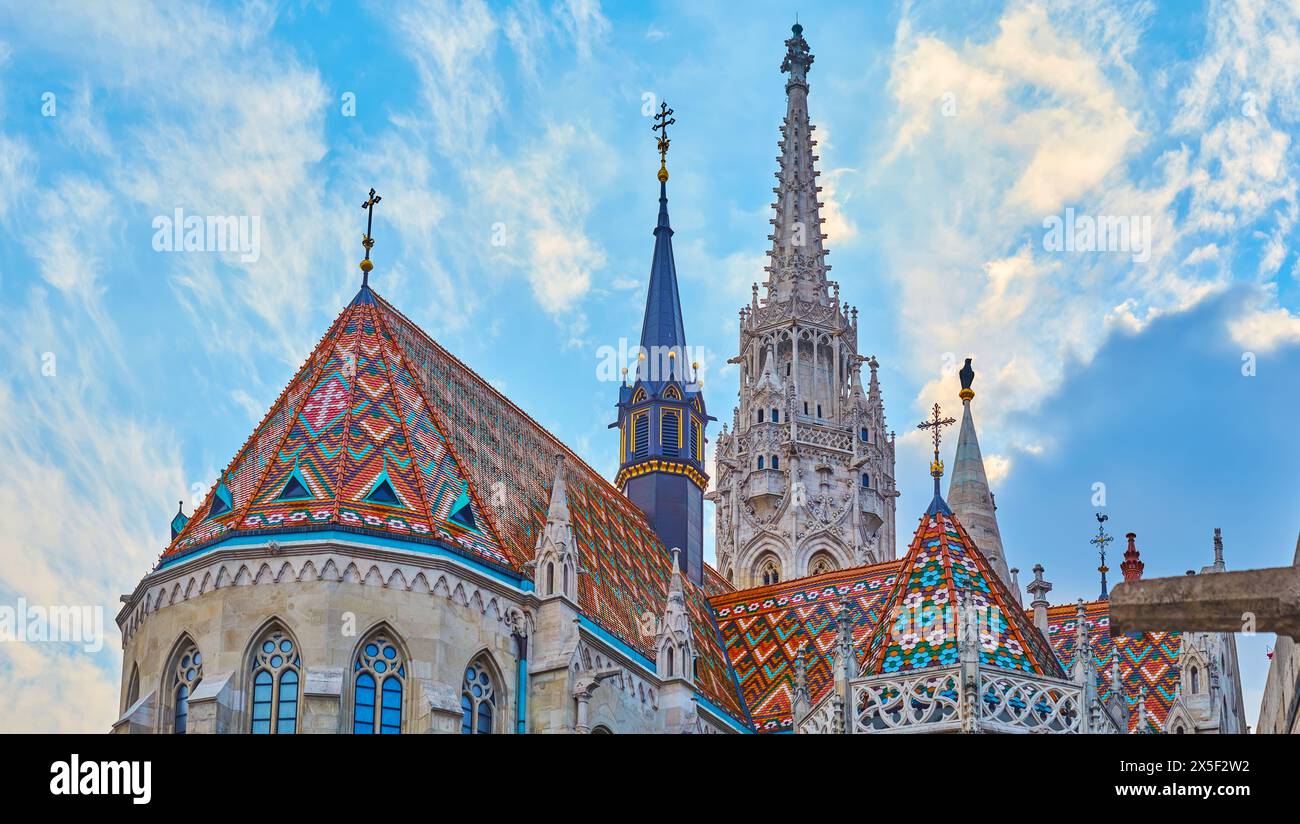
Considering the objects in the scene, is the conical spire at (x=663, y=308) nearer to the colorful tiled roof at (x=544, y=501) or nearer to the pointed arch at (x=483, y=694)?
the colorful tiled roof at (x=544, y=501)

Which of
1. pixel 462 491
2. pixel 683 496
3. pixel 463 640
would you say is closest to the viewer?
pixel 463 640

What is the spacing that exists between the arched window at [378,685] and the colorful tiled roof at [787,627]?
10.9 m

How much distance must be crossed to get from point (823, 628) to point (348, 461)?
13.5 m

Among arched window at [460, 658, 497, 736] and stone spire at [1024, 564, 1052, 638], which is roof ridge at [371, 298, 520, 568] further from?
stone spire at [1024, 564, 1052, 638]

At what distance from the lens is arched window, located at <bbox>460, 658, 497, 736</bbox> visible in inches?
1097

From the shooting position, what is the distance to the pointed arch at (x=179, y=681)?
26.9 meters

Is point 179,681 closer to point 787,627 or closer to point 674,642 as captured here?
point 674,642

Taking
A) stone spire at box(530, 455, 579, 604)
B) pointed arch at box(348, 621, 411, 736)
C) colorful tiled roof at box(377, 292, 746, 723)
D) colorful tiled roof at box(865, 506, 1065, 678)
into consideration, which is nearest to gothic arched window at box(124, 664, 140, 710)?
pointed arch at box(348, 621, 411, 736)

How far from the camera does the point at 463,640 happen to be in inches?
1096

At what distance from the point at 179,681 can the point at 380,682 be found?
3062 millimetres

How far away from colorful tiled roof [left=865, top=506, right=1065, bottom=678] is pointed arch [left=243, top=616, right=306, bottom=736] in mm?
9726
